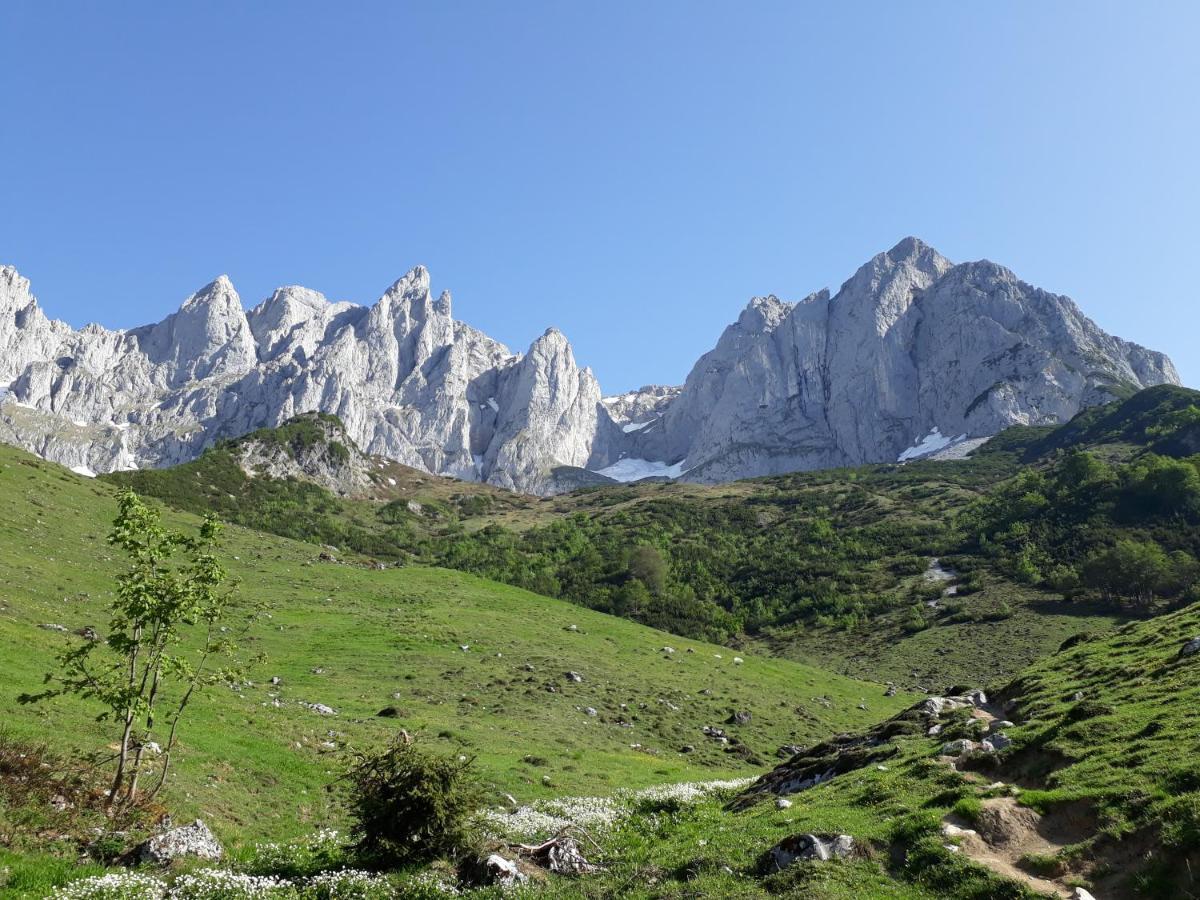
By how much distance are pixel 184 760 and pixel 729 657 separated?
208 ft

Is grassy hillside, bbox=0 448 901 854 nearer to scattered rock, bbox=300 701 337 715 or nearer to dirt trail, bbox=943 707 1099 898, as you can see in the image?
scattered rock, bbox=300 701 337 715

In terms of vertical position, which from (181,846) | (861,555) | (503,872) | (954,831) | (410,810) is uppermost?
(861,555)

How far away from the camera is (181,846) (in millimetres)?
15492

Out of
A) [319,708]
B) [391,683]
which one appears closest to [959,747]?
[319,708]

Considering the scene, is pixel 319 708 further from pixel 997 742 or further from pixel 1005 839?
pixel 1005 839

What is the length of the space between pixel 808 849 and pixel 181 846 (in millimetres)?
14039

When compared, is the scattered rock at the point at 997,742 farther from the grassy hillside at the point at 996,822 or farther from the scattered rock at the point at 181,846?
the scattered rock at the point at 181,846

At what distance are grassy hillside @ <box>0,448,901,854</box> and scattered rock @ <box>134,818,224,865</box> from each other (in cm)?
295

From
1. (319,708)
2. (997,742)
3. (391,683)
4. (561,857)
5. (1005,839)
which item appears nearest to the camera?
(1005,839)

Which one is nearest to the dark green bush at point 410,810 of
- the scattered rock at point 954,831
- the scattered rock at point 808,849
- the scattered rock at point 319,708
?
the scattered rock at point 808,849

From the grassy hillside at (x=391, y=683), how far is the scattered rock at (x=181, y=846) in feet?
9.69

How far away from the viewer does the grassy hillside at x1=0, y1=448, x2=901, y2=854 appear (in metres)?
24.3

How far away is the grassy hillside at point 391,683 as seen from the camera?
24266 millimetres

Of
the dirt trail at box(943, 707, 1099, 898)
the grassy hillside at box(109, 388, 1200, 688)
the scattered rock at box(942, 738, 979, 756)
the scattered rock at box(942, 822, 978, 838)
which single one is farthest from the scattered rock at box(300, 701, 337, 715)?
the grassy hillside at box(109, 388, 1200, 688)
